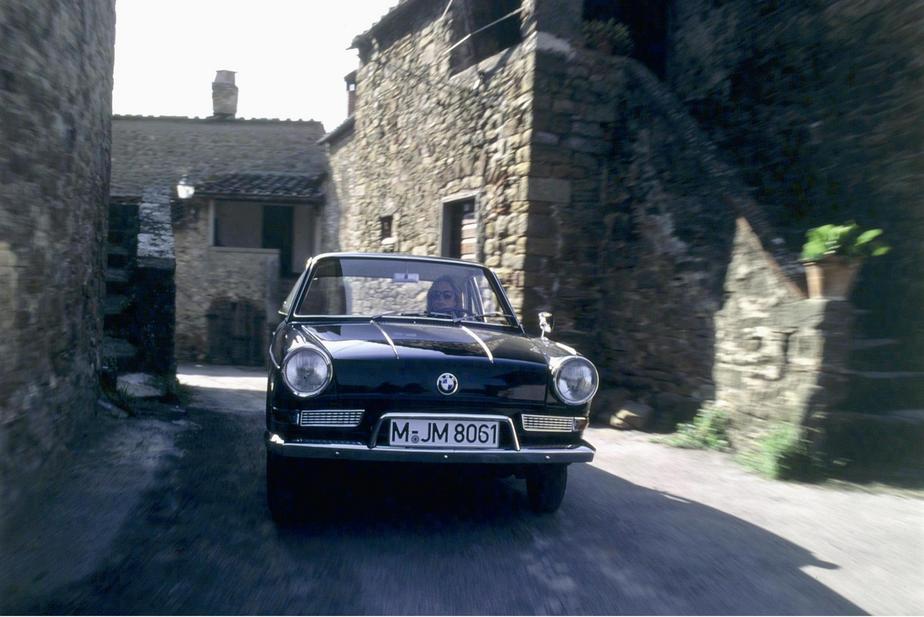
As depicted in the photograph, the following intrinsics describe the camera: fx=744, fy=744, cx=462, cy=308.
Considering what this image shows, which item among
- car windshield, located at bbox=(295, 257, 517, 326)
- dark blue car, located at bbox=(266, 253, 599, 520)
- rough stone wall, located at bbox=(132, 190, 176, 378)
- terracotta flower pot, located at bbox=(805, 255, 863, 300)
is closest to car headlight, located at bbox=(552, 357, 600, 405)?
dark blue car, located at bbox=(266, 253, 599, 520)

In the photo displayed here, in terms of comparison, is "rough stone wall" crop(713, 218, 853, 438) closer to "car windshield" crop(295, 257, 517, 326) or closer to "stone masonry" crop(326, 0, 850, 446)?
"stone masonry" crop(326, 0, 850, 446)

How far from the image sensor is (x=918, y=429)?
5.07m

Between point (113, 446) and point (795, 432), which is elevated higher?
point (795, 432)

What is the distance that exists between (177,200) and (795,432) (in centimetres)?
1783

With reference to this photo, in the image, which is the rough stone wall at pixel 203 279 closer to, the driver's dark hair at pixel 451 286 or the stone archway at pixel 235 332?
the stone archway at pixel 235 332

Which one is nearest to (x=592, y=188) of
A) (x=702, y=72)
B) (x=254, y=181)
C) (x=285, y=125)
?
(x=702, y=72)

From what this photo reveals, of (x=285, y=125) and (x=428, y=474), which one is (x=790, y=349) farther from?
(x=285, y=125)

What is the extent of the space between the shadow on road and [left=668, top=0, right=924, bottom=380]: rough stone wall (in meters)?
2.87

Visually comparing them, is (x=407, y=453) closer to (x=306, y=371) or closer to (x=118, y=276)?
(x=306, y=371)

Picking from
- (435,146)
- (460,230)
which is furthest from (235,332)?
(460,230)

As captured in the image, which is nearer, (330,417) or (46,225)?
(330,417)

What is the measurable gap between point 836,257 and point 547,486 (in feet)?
8.10

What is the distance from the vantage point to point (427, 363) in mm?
3449

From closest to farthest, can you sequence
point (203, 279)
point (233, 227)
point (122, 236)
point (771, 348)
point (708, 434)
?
point (771, 348), point (708, 434), point (122, 236), point (203, 279), point (233, 227)
